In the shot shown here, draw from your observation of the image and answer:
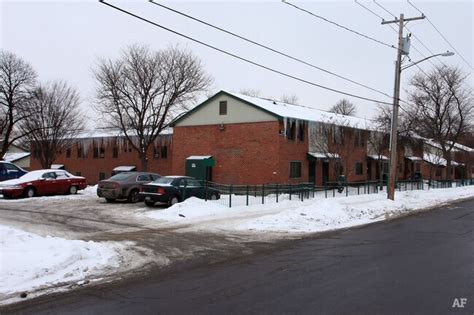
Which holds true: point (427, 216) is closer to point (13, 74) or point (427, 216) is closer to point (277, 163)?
point (277, 163)

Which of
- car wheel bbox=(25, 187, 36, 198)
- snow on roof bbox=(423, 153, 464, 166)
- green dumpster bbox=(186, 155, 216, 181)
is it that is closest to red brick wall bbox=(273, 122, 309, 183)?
green dumpster bbox=(186, 155, 216, 181)

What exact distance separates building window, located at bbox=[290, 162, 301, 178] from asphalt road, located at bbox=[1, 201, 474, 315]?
21.7 meters

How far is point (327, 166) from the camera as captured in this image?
122 feet

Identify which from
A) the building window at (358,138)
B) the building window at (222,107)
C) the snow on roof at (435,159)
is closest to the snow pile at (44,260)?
the building window at (222,107)

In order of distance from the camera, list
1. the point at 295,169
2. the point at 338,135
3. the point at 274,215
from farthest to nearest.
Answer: the point at 338,135 < the point at 295,169 < the point at 274,215

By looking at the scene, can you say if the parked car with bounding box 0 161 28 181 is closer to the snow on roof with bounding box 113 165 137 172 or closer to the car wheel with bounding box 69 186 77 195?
the car wheel with bounding box 69 186 77 195

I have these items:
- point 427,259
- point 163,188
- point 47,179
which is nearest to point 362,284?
point 427,259

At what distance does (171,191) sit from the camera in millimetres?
20156

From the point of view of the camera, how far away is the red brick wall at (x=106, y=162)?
45.3m

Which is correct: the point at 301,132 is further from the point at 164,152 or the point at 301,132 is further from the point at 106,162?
the point at 106,162

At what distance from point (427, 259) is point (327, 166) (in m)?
27.8

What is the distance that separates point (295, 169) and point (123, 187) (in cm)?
1484

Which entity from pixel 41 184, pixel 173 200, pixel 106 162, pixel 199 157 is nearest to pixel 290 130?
pixel 199 157

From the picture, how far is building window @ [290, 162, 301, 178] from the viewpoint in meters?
33.2
